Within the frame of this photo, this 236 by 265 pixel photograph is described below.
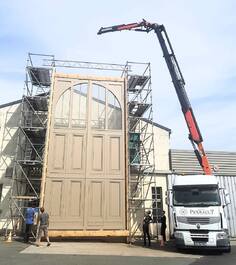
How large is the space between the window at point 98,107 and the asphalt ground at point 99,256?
729cm

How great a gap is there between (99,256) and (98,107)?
958cm

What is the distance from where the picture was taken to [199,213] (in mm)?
15367

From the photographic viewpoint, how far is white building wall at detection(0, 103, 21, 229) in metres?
20.6

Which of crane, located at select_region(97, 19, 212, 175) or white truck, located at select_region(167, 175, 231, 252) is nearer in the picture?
white truck, located at select_region(167, 175, 231, 252)

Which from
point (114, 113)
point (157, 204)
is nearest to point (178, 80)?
point (114, 113)

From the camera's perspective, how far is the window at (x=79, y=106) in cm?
2067

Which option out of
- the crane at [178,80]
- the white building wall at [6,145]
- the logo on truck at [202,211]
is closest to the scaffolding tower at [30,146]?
the white building wall at [6,145]

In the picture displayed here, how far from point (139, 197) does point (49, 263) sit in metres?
10.4

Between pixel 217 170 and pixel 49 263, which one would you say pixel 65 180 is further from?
pixel 217 170

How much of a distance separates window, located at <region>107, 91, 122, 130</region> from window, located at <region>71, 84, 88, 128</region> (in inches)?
54.7

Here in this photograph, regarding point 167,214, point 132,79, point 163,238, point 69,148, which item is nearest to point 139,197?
point 167,214

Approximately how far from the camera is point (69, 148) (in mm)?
19984

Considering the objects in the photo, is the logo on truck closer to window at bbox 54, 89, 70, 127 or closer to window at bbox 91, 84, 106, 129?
window at bbox 91, 84, 106, 129

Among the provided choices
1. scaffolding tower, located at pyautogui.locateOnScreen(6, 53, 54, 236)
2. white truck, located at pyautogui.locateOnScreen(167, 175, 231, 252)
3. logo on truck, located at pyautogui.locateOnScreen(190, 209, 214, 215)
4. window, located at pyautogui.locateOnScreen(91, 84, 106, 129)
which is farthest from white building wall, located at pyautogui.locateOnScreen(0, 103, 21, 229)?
logo on truck, located at pyautogui.locateOnScreen(190, 209, 214, 215)
